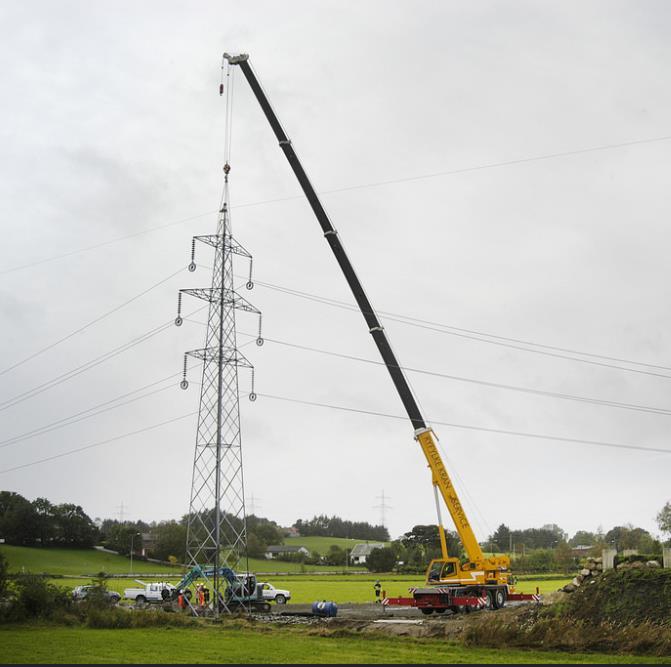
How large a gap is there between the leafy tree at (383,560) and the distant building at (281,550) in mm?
40862

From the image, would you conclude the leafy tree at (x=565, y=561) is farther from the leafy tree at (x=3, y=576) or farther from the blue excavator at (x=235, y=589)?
the leafy tree at (x=3, y=576)

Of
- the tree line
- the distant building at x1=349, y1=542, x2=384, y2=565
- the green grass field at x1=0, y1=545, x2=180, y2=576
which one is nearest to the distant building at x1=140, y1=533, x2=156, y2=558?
the green grass field at x1=0, y1=545, x2=180, y2=576

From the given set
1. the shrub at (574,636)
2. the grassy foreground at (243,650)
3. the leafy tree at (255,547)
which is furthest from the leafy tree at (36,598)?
the leafy tree at (255,547)

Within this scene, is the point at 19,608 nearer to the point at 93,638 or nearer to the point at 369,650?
the point at 93,638

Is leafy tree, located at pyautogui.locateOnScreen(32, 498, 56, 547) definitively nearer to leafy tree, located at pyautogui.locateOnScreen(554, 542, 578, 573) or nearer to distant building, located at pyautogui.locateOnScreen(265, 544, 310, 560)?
distant building, located at pyautogui.locateOnScreen(265, 544, 310, 560)

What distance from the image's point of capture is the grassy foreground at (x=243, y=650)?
21125mm

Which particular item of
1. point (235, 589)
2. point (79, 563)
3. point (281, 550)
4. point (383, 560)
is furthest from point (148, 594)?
point (281, 550)

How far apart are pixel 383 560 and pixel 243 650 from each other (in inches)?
3533

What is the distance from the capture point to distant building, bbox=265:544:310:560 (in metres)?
152

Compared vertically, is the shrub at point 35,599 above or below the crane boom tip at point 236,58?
below

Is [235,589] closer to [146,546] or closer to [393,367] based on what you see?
[393,367]

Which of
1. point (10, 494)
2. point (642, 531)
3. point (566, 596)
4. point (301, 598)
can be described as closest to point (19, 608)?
point (566, 596)

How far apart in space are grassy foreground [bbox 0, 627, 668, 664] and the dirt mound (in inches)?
185

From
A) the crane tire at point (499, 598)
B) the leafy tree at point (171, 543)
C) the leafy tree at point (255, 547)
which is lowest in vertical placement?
the leafy tree at point (255, 547)
